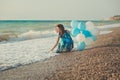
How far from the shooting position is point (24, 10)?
3705 millimetres

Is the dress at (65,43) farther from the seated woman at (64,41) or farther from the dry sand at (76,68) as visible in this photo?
the dry sand at (76,68)

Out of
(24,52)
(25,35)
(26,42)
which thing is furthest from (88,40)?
(25,35)

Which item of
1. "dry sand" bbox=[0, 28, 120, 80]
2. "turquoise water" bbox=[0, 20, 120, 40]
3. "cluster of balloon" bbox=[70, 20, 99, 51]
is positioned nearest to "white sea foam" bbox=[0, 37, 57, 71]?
"dry sand" bbox=[0, 28, 120, 80]

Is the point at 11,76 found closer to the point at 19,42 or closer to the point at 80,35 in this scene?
the point at 80,35

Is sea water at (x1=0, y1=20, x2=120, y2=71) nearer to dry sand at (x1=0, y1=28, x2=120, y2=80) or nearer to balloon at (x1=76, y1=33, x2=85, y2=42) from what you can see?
dry sand at (x1=0, y1=28, x2=120, y2=80)

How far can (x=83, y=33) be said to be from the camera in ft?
11.1

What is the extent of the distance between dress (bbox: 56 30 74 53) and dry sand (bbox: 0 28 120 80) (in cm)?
18

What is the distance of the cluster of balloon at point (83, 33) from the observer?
338 centimetres

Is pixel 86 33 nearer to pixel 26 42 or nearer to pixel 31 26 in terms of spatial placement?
pixel 26 42

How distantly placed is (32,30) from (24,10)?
0.72m

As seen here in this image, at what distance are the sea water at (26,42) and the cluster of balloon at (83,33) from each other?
346 millimetres

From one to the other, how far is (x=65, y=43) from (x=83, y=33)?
0.26 metres

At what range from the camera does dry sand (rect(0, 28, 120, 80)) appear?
2.47m

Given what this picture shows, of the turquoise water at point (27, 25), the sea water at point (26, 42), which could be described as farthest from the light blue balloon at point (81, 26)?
the turquoise water at point (27, 25)
